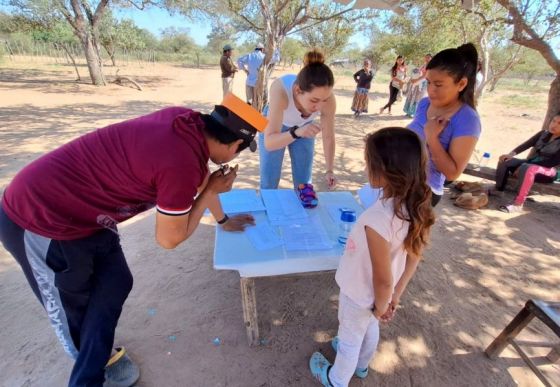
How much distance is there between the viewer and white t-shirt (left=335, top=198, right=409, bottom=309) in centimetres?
121

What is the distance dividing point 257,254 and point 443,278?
189 cm

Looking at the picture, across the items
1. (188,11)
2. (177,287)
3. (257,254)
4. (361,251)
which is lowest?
(177,287)

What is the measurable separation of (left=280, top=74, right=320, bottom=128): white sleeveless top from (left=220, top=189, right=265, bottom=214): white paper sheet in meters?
0.61

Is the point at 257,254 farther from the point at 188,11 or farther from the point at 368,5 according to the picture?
the point at 188,11

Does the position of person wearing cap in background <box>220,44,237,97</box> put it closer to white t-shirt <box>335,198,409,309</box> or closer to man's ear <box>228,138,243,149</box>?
man's ear <box>228,138,243,149</box>

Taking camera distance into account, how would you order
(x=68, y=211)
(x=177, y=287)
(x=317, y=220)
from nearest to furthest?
(x=68, y=211) → (x=317, y=220) → (x=177, y=287)

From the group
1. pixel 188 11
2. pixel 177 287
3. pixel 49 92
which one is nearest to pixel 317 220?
pixel 177 287

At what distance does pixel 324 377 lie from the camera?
1683mm

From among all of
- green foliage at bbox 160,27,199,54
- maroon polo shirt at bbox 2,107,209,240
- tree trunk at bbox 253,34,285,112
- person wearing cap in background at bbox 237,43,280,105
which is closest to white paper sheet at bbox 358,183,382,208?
maroon polo shirt at bbox 2,107,209,240

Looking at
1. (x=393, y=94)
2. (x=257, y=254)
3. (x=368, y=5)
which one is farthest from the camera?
(x=393, y=94)

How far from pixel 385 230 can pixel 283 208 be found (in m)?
1.04

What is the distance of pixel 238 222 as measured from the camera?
1914mm

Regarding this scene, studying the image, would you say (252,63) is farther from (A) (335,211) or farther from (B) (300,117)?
(A) (335,211)

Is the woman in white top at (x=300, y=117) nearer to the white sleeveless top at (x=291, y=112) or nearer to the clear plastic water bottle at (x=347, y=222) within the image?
the white sleeveless top at (x=291, y=112)
